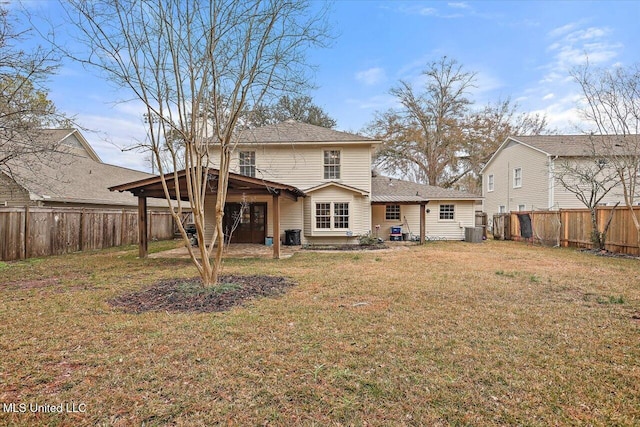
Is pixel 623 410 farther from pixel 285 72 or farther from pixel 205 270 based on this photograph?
pixel 285 72

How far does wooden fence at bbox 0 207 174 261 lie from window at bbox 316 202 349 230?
8.75 metres

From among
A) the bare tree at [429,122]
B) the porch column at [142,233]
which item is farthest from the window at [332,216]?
the bare tree at [429,122]

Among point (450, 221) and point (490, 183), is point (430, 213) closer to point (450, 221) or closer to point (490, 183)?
point (450, 221)

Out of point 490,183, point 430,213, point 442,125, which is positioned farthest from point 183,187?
point 442,125

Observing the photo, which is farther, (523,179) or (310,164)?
(523,179)

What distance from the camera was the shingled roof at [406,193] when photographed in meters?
15.6

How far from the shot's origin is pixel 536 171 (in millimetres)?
18031

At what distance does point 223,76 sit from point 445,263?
7.44 m

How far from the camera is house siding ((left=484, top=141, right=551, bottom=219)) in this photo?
17594mm

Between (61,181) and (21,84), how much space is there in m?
6.61

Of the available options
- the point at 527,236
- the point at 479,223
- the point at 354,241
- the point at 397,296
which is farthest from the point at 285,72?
the point at 479,223

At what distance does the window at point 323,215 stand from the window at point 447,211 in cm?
694

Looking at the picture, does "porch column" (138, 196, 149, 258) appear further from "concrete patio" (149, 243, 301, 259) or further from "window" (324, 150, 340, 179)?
"window" (324, 150, 340, 179)

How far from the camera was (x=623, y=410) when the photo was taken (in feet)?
7.89
